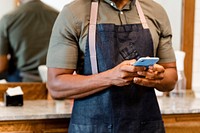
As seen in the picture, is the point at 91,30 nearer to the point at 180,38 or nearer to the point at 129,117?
the point at 129,117

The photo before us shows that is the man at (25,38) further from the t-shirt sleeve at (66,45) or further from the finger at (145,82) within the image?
the finger at (145,82)

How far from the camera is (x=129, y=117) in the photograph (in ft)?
5.03

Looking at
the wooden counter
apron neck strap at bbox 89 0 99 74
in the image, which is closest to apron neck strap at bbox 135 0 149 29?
apron neck strap at bbox 89 0 99 74

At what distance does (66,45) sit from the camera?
1.53 meters

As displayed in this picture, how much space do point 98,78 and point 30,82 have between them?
890mm

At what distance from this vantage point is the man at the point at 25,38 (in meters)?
2.18

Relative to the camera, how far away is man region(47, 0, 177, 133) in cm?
151

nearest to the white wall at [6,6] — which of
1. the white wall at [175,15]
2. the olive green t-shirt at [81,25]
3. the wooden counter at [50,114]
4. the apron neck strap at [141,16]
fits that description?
the wooden counter at [50,114]

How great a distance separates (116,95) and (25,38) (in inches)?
34.5

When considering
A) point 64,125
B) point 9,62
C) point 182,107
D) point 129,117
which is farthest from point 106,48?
point 9,62

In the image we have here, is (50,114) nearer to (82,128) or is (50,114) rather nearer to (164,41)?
(82,128)

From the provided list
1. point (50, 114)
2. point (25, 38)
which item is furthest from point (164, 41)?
point (25, 38)

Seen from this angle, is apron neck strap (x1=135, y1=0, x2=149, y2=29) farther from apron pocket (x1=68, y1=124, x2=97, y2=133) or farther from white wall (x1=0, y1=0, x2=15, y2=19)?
white wall (x1=0, y1=0, x2=15, y2=19)

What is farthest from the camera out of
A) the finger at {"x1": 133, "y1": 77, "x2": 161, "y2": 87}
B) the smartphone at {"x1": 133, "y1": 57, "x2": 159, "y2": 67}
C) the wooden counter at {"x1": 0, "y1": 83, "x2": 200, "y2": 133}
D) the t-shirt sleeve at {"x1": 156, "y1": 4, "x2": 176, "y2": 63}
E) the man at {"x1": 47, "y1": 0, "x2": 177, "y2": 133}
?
the wooden counter at {"x1": 0, "y1": 83, "x2": 200, "y2": 133}
